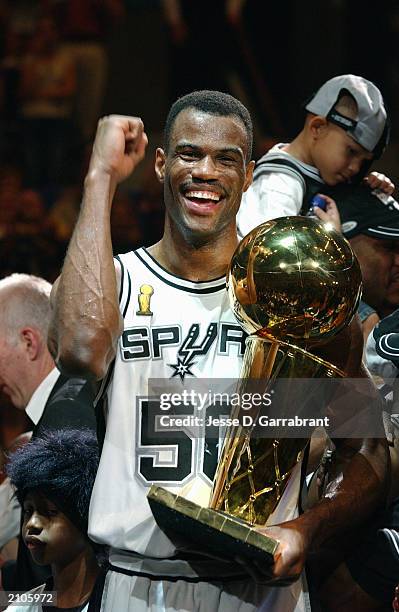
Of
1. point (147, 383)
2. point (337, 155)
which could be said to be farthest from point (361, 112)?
point (147, 383)

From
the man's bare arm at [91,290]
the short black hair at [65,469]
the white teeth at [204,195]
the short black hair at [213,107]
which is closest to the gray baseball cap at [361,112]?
the short black hair at [213,107]

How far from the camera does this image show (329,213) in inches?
129

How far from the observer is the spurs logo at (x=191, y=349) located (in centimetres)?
243

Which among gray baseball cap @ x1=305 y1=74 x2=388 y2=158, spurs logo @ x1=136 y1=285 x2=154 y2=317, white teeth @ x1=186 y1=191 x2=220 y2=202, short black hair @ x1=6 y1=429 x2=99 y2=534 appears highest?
white teeth @ x1=186 y1=191 x2=220 y2=202

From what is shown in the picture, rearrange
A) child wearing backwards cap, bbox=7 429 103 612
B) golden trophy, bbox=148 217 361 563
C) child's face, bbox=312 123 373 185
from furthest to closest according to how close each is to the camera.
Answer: child's face, bbox=312 123 373 185
child wearing backwards cap, bbox=7 429 103 612
golden trophy, bbox=148 217 361 563

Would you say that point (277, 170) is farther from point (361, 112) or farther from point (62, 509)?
point (62, 509)

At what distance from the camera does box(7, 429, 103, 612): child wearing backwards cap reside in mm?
2914


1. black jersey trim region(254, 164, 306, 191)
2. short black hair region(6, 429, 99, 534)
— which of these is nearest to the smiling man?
short black hair region(6, 429, 99, 534)

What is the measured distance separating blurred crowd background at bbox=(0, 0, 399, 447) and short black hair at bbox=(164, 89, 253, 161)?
2736mm

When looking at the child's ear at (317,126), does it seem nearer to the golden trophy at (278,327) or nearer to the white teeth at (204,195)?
the white teeth at (204,195)

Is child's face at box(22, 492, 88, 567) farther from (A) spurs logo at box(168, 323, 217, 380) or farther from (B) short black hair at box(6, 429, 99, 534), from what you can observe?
(A) spurs logo at box(168, 323, 217, 380)

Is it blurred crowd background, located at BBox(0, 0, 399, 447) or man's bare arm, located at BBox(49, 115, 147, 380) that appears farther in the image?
blurred crowd background, located at BBox(0, 0, 399, 447)

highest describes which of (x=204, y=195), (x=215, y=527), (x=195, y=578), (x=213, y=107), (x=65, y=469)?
(x=213, y=107)

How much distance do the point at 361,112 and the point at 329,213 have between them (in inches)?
12.5
